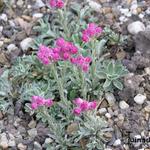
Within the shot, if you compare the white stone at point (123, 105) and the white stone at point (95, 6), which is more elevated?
the white stone at point (95, 6)

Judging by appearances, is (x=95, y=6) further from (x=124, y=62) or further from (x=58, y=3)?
(x=58, y=3)

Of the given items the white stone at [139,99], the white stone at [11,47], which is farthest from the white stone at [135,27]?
the white stone at [11,47]

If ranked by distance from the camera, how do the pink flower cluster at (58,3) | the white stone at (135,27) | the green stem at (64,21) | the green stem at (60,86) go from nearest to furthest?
the green stem at (60,86) < the pink flower cluster at (58,3) < the green stem at (64,21) < the white stone at (135,27)

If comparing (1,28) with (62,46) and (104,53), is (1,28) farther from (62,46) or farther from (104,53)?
(62,46)

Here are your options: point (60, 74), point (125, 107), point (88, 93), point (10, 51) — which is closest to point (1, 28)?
point (10, 51)

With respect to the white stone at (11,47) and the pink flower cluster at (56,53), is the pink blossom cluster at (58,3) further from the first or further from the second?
the white stone at (11,47)

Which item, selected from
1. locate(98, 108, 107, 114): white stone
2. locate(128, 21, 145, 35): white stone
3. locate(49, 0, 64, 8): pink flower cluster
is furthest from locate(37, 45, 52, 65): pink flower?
locate(128, 21, 145, 35): white stone

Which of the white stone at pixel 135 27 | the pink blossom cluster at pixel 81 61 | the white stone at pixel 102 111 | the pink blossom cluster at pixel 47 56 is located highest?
the pink blossom cluster at pixel 47 56
